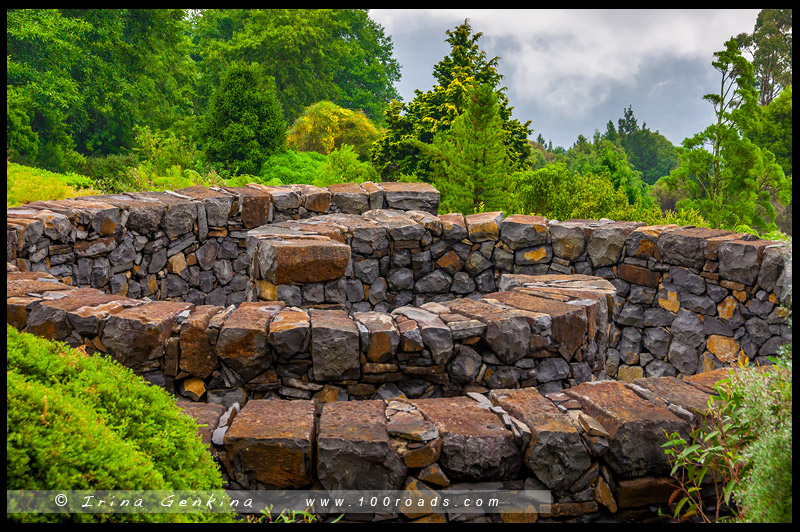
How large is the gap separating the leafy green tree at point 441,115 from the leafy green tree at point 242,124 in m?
3.83

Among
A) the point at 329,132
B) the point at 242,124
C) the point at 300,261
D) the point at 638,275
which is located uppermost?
the point at 329,132

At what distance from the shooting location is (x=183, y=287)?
7.42 meters

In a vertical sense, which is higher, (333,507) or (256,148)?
(256,148)

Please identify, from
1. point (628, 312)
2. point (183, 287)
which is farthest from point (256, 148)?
point (628, 312)

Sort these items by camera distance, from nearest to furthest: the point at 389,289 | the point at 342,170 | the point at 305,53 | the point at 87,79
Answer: the point at 389,289
the point at 342,170
the point at 87,79
the point at 305,53

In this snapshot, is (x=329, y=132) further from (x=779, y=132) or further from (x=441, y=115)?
(x=779, y=132)

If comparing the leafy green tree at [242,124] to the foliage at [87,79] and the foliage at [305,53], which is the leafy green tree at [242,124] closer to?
the foliage at [87,79]

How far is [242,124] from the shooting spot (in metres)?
18.2

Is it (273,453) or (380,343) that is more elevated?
(380,343)

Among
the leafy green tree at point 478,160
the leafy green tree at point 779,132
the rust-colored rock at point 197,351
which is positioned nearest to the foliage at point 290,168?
the leafy green tree at point 478,160

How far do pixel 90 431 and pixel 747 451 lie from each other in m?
2.27

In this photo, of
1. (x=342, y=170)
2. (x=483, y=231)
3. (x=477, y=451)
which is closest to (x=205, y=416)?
(x=477, y=451)

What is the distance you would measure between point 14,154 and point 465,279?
19.2 m

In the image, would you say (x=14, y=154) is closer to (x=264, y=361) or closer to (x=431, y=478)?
(x=264, y=361)
